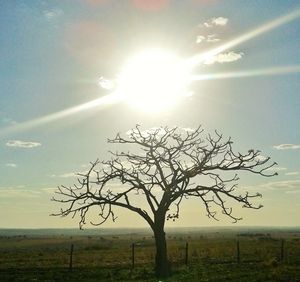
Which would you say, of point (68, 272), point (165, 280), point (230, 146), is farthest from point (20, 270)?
point (230, 146)

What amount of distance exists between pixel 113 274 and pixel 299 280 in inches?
465

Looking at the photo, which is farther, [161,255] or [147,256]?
[147,256]

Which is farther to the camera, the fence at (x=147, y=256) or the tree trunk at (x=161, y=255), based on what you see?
the fence at (x=147, y=256)

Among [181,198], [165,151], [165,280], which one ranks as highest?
[165,151]

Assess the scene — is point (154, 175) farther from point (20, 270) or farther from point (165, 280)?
point (20, 270)

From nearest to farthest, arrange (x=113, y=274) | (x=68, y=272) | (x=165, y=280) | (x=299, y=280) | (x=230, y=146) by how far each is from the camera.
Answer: (x=299, y=280), (x=165, y=280), (x=230, y=146), (x=113, y=274), (x=68, y=272)

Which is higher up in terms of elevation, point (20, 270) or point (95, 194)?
point (95, 194)

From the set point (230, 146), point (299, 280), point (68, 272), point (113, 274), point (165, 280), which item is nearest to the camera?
point (299, 280)

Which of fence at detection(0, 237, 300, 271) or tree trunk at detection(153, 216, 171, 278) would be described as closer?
tree trunk at detection(153, 216, 171, 278)

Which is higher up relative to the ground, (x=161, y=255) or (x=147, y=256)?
(x=147, y=256)

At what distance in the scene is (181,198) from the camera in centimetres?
2952

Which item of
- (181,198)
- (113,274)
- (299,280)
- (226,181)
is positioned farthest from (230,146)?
(113,274)

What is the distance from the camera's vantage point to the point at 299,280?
2439 cm

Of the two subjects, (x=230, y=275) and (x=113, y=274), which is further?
(x=113, y=274)
